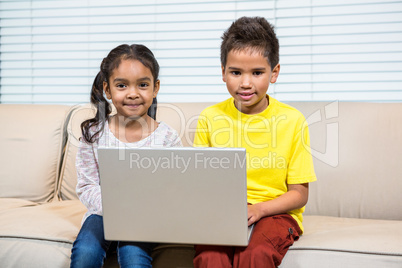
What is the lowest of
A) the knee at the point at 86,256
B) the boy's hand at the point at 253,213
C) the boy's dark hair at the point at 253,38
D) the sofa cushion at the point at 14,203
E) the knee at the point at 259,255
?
the knee at the point at 86,256

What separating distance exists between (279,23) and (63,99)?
1411 mm

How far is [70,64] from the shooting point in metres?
2.72

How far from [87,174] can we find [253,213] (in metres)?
0.58

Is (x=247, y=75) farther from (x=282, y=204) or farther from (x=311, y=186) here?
(x=311, y=186)

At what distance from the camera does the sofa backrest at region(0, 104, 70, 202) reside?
75.9 inches

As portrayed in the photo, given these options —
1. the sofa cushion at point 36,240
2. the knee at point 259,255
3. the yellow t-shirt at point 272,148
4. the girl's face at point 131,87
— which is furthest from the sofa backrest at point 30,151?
the knee at point 259,255

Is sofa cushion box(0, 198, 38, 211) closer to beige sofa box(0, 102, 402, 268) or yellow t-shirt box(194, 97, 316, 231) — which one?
beige sofa box(0, 102, 402, 268)

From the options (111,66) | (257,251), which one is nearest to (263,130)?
(257,251)

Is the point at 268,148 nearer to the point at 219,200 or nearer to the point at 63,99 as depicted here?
the point at 219,200

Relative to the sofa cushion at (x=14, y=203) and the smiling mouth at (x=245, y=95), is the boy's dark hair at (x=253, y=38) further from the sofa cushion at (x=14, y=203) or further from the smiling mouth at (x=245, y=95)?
the sofa cushion at (x=14, y=203)

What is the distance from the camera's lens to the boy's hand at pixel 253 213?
1263mm

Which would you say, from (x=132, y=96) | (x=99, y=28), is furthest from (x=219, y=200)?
(x=99, y=28)

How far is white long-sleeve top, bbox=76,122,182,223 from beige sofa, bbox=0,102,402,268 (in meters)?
0.13

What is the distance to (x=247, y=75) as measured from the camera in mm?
1427
